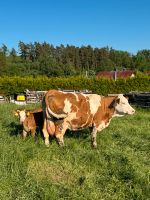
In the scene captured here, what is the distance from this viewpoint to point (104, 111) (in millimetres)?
10156

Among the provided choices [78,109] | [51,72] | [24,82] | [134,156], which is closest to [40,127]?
[78,109]

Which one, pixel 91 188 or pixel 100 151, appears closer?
pixel 91 188

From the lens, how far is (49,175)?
6.59 metres

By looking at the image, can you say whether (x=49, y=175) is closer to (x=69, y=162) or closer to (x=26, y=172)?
(x=26, y=172)

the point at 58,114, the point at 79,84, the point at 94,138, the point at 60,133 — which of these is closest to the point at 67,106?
the point at 58,114

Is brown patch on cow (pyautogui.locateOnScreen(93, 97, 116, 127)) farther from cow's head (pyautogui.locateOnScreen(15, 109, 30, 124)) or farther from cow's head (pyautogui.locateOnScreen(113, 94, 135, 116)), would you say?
cow's head (pyautogui.locateOnScreen(15, 109, 30, 124))

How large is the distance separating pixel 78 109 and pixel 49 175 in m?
3.34

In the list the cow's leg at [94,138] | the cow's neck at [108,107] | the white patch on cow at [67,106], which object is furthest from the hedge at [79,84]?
the white patch on cow at [67,106]

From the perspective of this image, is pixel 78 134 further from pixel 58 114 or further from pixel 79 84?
pixel 79 84

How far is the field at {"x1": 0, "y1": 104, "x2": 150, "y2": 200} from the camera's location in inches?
224

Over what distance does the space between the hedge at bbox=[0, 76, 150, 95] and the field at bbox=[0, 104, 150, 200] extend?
34.2 meters

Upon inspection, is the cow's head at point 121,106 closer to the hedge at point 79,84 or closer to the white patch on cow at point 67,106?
the white patch on cow at point 67,106

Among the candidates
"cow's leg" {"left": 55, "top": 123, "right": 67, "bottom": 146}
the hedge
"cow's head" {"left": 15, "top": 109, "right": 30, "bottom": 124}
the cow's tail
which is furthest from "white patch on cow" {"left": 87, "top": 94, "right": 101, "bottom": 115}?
the hedge

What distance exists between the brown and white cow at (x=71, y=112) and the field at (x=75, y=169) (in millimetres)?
353
